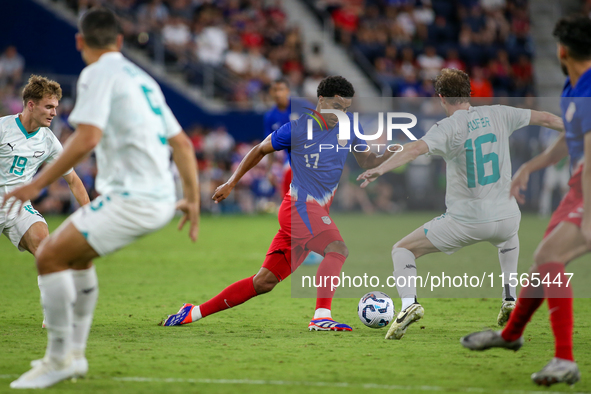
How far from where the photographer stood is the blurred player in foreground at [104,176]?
13.1 feet

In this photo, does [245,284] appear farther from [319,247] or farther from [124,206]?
[124,206]

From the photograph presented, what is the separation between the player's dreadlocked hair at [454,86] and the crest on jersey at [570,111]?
1.55 meters

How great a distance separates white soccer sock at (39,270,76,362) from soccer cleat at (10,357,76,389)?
47mm

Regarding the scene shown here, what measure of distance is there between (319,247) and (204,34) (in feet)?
59.6

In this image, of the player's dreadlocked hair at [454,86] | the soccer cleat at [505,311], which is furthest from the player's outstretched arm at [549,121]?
the soccer cleat at [505,311]

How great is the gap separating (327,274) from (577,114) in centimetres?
267

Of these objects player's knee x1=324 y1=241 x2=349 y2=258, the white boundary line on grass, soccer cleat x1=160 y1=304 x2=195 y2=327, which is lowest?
the white boundary line on grass

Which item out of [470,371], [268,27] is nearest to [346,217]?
[268,27]

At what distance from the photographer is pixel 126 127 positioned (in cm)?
409

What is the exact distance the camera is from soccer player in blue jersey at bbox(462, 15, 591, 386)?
13.7 ft

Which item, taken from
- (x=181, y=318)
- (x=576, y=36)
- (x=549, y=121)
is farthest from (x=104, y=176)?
(x=549, y=121)

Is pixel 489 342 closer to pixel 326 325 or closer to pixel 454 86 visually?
pixel 326 325

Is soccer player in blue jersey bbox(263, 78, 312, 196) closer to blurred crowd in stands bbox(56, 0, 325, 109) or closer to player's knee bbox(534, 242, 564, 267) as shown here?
player's knee bbox(534, 242, 564, 267)

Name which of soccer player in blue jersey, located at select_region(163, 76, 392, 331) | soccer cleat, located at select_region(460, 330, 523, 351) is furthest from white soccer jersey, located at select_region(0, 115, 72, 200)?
soccer cleat, located at select_region(460, 330, 523, 351)
